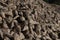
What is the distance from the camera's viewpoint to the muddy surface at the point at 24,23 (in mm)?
4910

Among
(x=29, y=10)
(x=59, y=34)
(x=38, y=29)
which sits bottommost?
(x=59, y=34)

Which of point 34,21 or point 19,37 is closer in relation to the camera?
point 19,37

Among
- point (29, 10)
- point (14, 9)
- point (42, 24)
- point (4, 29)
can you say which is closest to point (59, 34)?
point (42, 24)

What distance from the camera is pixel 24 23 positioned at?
17.2 feet

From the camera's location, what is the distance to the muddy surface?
4.91 meters

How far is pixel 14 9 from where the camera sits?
5.49 metres

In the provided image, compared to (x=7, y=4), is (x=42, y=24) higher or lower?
lower

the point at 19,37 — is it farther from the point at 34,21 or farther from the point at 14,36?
the point at 34,21

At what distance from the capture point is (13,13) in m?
5.42

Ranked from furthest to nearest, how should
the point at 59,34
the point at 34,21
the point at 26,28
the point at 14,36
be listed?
1. the point at 59,34
2. the point at 34,21
3. the point at 26,28
4. the point at 14,36

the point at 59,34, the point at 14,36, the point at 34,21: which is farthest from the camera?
the point at 59,34

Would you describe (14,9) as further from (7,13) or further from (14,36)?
(14,36)

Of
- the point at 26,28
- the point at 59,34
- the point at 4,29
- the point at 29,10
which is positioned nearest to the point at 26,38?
the point at 26,28

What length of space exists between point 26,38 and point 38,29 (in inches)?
19.9
